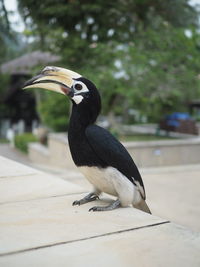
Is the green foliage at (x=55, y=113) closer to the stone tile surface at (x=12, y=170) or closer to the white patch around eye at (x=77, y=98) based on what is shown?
the stone tile surface at (x=12, y=170)

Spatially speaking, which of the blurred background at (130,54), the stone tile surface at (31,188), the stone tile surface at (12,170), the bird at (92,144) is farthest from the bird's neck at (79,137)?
the blurred background at (130,54)

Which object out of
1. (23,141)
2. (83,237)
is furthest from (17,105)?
(83,237)

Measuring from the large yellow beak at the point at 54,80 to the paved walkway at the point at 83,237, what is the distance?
70 cm

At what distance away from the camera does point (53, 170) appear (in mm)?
8977

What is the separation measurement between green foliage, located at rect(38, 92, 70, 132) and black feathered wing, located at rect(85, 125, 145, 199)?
37.9 feet

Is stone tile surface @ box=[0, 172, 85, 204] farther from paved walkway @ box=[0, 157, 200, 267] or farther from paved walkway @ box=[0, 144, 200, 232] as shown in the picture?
paved walkway @ box=[0, 144, 200, 232]

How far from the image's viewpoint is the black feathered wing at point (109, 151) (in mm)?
2109

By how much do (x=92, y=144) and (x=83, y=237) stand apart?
623 mm

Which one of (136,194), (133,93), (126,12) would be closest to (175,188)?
(133,93)

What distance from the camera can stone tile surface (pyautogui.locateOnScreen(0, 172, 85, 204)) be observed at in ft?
7.89

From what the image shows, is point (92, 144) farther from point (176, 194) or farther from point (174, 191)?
point (174, 191)

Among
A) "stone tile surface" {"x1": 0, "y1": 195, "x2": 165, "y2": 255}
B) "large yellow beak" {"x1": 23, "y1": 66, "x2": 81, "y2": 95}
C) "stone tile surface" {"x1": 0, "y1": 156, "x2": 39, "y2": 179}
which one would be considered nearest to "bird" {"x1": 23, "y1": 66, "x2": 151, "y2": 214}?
"large yellow beak" {"x1": 23, "y1": 66, "x2": 81, "y2": 95}

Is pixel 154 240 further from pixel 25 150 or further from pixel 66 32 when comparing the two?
pixel 25 150

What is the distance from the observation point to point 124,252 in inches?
59.4
